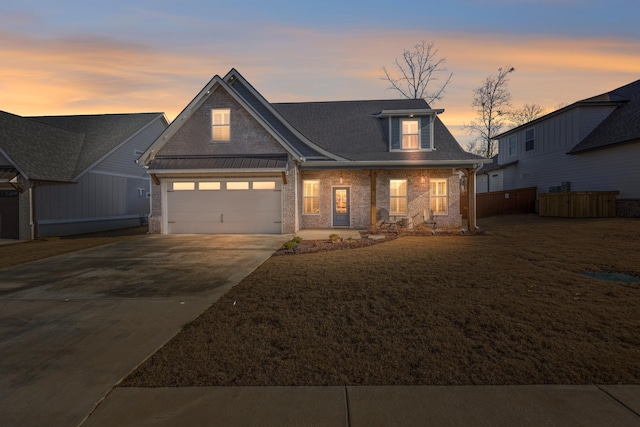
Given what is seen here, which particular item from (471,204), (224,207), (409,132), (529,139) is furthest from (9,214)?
(529,139)

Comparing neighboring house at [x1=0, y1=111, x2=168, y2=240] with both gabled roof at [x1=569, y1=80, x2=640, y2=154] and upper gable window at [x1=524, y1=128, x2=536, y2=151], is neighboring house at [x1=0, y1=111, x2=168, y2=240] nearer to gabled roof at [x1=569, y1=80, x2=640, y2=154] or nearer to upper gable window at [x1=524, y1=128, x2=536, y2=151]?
upper gable window at [x1=524, y1=128, x2=536, y2=151]

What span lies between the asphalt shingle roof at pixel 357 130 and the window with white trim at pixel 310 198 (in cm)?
214

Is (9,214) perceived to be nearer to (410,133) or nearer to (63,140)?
(63,140)

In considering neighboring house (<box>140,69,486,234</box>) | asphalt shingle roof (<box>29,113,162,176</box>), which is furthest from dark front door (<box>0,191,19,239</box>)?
neighboring house (<box>140,69,486,234</box>)

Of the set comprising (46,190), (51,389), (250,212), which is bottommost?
(51,389)

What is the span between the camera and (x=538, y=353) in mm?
3869

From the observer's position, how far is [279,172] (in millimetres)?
15758

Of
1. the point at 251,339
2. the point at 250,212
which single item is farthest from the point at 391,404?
the point at 250,212

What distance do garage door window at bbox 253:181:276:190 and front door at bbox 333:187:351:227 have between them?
3329mm

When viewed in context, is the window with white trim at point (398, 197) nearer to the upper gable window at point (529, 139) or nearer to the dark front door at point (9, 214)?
the upper gable window at point (529, 139)

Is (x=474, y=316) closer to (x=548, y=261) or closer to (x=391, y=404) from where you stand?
(x=391, y=404)

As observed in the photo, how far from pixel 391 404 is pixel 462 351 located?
1.37 metres

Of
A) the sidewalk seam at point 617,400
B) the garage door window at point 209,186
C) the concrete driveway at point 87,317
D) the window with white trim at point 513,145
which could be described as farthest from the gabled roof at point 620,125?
the garage door window at point 209,186

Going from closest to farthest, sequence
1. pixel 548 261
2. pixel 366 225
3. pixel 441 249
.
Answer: pixel 548 261
pixel 441 249
pixel 366 225
